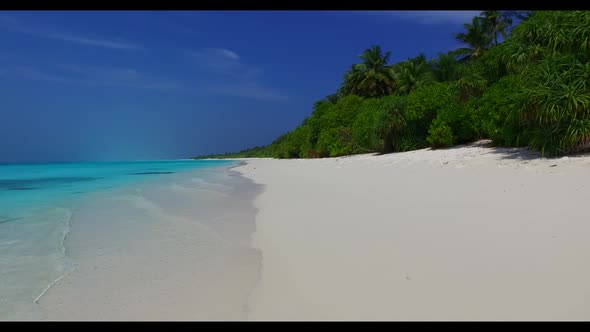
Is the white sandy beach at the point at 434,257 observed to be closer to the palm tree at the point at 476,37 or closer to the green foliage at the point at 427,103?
the green foliage at the point at 427,103

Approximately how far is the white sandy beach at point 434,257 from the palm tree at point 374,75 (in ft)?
132

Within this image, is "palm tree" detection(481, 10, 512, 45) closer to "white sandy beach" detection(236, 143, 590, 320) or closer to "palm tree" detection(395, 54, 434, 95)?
"palm tree" detection(395, 54, 434, 95)

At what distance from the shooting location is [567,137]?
8352 millimetres

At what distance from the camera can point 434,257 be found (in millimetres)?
2973

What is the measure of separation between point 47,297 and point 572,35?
12867 millimetres

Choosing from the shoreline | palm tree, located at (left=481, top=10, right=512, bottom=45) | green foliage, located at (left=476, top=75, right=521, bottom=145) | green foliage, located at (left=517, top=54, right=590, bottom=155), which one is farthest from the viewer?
palm tree, located at (left=481, top=10, right=512, bottom=45)

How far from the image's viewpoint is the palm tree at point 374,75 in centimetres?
4422

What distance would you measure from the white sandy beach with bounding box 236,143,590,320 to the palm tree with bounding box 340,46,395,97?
132 feet

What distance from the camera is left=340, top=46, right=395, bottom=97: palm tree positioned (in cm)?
4422

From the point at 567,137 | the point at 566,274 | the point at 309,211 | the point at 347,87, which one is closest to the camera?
the point at 566,274

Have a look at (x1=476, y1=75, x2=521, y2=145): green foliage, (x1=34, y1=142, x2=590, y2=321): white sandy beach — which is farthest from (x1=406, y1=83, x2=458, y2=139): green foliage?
(x1=34, y1=142, x2=590, y2=321): white sandy beach
